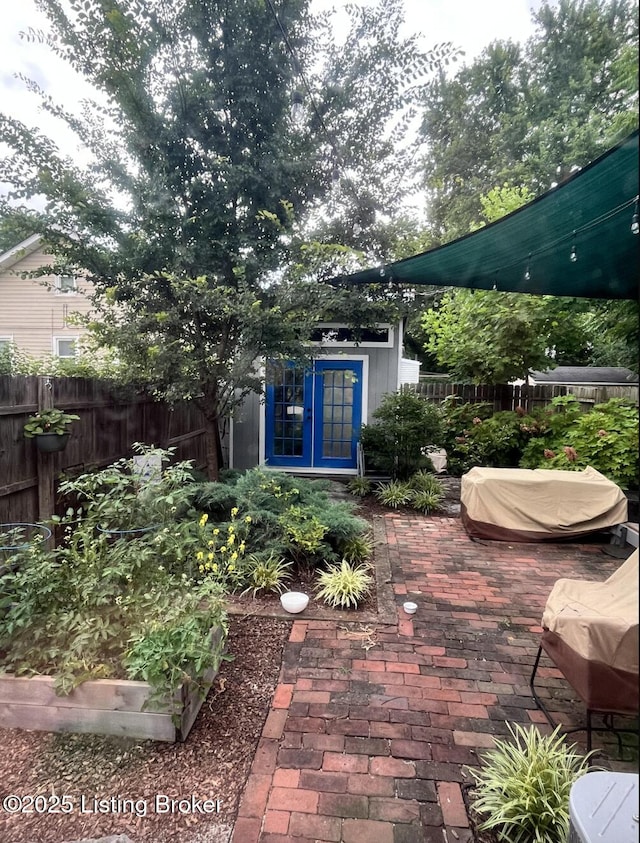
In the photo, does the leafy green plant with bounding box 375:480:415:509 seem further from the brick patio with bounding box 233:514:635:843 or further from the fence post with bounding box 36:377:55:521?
the fence post with bounding box 36:377:55:521

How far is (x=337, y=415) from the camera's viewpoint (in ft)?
24.6

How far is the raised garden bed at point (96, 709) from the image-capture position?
1905mm

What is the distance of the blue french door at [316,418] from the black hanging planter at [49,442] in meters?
4.31

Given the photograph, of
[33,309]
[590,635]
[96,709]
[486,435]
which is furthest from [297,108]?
[33,309]

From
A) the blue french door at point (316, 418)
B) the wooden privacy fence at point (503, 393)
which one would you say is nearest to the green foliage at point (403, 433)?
the blue french door at point (316, 418)

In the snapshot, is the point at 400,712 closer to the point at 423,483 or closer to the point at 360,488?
the point at 423,483

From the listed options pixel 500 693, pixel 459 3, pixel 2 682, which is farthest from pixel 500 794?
pixel 459 3

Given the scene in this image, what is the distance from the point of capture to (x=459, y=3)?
7.13 ft

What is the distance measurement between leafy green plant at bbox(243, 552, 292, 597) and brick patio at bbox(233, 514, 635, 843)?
1.61 feet

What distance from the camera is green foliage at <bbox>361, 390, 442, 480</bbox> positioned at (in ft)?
20.5

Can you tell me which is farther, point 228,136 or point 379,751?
point 228,136

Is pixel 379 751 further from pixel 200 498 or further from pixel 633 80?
pixel 200 498

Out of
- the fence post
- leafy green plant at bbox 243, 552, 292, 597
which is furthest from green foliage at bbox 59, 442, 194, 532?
leafy green plant at bbox 243, 552, 292, 597

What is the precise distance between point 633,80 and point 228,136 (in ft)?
15.6
